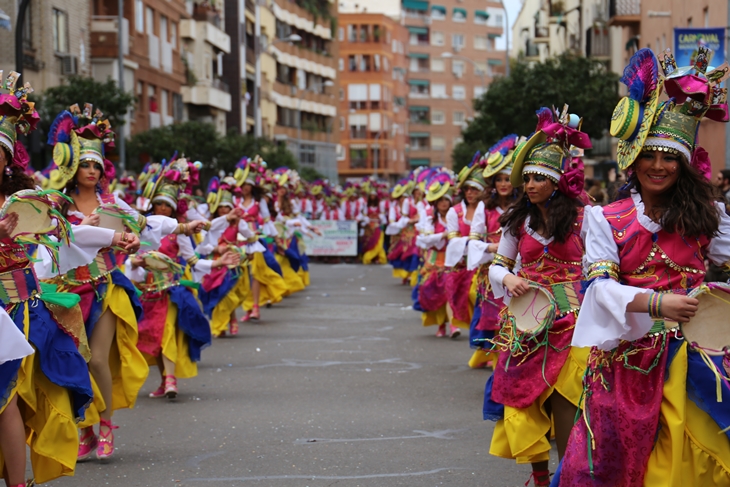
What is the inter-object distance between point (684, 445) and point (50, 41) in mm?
31125

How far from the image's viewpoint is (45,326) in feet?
20.0

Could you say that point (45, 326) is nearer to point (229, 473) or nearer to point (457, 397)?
point (229, 473)

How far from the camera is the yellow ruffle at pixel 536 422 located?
20.1ft

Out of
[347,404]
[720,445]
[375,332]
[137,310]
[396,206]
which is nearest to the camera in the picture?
[720,445]

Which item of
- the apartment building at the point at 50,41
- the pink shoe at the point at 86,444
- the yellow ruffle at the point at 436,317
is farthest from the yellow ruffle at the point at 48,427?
the apartment building at the point at 50,41

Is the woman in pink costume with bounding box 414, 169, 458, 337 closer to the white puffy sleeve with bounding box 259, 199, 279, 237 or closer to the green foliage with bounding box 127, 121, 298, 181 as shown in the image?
the white puffy sleeve with bounding box 259, 199, 279, 237

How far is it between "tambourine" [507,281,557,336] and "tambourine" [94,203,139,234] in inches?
101

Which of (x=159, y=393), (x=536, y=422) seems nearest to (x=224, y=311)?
(x=159, y=393)

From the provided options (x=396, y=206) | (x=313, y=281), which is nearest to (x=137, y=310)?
(x=313, y=281)

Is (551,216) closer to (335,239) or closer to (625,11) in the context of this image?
(335,239)

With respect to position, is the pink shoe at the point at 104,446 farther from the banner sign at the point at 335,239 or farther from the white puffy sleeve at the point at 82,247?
the banner sign at the point at 335,239

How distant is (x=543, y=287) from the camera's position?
645cm

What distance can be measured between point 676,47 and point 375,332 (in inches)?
316

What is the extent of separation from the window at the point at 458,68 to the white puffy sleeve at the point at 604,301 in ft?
402
